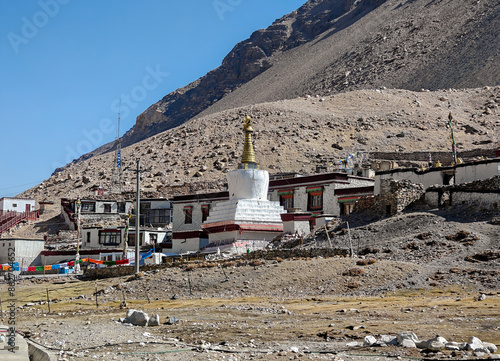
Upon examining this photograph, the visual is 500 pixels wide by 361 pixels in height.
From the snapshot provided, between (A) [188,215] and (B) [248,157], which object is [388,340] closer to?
(B) [248,157]

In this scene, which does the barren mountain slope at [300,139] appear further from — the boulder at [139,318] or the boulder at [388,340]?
the boulder at [388,340]

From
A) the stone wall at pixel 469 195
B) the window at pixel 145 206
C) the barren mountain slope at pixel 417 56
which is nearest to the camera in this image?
the stone wall at pixel 469 195

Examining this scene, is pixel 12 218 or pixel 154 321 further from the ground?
pixel 12 218

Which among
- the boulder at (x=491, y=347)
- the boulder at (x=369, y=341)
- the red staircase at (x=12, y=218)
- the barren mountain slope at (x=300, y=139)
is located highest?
the barren mountain slope at (x=300, y=139)

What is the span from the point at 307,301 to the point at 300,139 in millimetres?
68872

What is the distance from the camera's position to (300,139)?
95.2 metres

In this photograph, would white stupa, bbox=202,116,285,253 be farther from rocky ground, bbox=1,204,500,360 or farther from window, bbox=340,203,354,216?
rocky ground, bbox=1,204,500,360

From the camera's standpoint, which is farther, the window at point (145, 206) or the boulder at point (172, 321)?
the window at point (145, 206)

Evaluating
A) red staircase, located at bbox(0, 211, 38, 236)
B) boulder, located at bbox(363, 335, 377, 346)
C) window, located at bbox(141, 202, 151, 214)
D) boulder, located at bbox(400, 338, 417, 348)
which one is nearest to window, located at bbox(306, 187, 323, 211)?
window, located at bbox(141, 202, 151, 214)

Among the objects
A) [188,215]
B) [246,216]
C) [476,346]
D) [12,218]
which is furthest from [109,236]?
[476,346]

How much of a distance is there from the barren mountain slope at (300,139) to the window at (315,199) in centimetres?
2580

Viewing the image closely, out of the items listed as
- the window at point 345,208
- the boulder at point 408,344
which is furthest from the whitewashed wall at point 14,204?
the boulder at point 408,344

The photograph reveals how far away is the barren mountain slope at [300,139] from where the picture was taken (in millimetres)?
88812

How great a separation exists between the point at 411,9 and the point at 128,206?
144 meters
